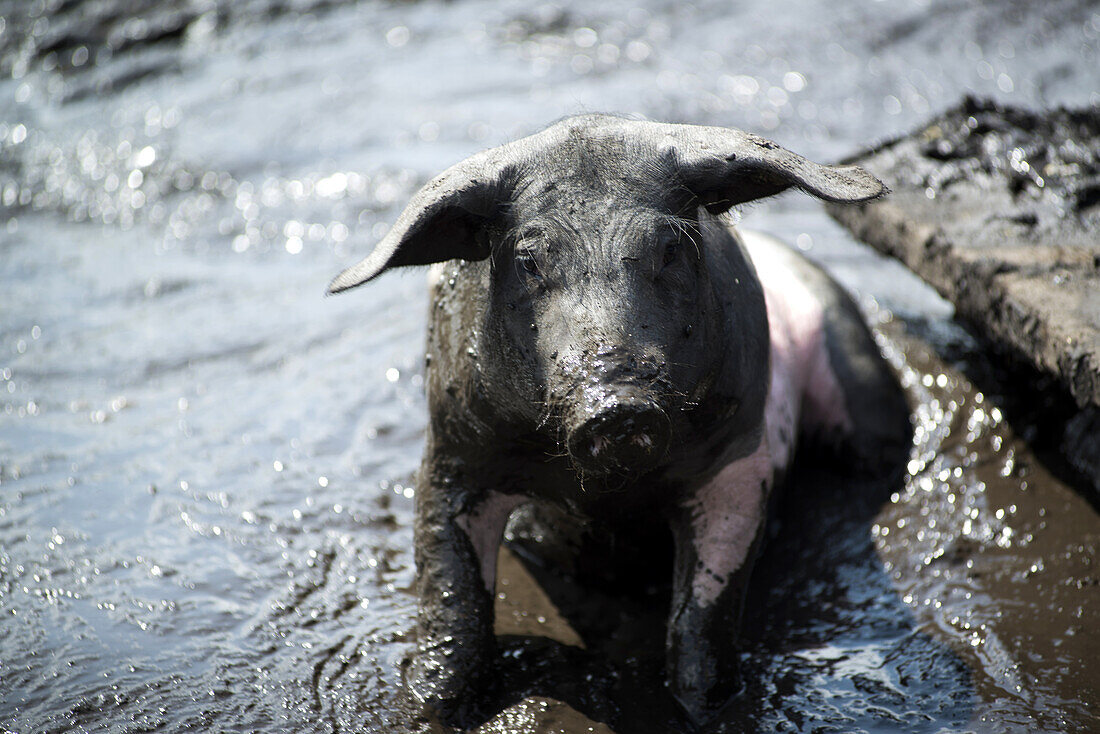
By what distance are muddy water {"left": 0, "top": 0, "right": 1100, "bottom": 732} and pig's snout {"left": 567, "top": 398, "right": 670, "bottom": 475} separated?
1109mm

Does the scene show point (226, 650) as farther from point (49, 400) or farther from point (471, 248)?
point (49, 400)

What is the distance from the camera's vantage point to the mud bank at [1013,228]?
4199 mm

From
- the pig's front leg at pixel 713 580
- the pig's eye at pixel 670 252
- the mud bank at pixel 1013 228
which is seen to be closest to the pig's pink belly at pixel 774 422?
the pig's front leg at pixel 713 580

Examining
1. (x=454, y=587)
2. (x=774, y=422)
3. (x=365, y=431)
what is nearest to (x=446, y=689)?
(x=454, y=587)

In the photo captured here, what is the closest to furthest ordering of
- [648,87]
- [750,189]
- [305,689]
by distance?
[750,189] → [305,689] → [648,87]

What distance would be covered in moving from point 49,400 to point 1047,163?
529 cm

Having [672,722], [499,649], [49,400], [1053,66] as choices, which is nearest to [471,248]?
[499,649]

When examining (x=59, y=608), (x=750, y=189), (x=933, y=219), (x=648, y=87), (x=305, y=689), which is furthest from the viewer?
(x=648, y=87)

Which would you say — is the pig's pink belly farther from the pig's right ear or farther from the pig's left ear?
the pig's right ear

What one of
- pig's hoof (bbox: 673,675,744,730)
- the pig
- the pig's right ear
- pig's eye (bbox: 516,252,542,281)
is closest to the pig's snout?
the pig

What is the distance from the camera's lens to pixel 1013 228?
490 cm

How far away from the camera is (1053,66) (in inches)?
343

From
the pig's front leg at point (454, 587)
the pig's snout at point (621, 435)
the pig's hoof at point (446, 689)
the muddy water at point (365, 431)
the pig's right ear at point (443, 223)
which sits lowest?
the muddy water at point (365, 431)

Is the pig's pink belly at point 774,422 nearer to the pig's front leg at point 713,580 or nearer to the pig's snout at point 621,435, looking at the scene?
the pig's front leg at point 713,580
